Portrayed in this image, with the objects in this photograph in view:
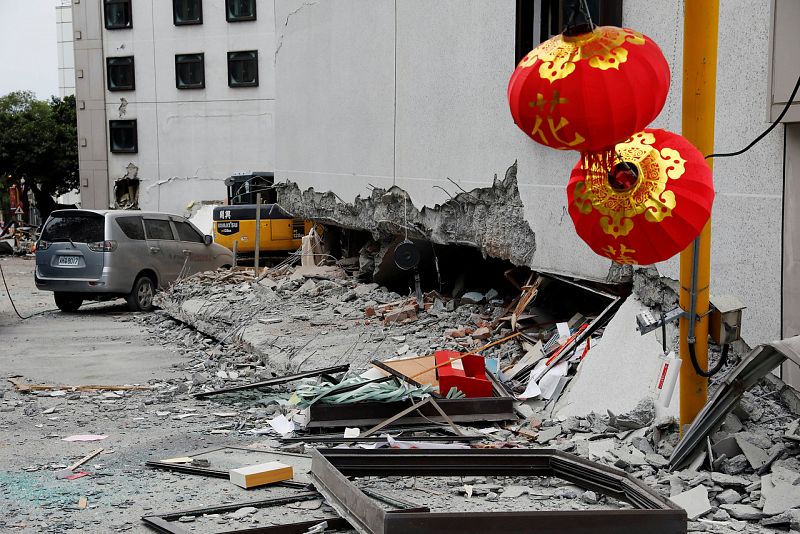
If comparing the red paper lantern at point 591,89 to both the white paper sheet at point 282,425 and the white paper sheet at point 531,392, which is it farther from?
the white paper sheet at point 282,425

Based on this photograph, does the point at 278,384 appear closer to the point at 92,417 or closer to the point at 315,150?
the point at 92,417

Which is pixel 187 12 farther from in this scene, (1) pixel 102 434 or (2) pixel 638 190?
(2) pixel 638 190

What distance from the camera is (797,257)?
6.32 metres

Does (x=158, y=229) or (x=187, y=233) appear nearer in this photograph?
(x=158, y=229)

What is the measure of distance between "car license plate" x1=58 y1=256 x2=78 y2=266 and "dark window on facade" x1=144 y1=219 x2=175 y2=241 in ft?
5.06

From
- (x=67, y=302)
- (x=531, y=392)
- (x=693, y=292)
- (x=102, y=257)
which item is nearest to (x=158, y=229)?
(x=102, y=257)

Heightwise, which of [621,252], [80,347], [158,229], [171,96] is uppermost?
[171,96]

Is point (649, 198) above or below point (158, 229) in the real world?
above

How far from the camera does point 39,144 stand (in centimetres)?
4669

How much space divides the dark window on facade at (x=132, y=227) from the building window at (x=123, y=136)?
23.8 meters

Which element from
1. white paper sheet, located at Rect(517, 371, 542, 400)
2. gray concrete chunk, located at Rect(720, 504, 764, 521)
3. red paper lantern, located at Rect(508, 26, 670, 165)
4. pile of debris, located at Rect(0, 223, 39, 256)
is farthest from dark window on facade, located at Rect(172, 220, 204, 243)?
pile of debris, located at Rect(0, 223, 39, 256)

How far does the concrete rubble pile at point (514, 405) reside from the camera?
5898mm

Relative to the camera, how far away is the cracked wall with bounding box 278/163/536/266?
33.7ft

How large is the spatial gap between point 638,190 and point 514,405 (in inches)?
131
